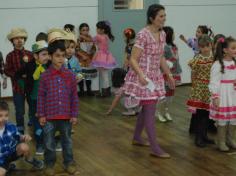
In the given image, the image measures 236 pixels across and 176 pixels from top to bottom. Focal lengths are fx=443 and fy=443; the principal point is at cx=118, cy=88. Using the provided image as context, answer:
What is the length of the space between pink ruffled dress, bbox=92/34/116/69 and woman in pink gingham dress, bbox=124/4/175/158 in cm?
302

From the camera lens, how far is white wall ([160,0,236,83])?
326 inches

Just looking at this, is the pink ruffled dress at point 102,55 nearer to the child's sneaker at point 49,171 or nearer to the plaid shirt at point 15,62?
the plaid shirt at point 15,62

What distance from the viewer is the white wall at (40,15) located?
7.05 meters

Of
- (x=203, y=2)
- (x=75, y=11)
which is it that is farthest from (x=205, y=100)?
(x=203, y=2)

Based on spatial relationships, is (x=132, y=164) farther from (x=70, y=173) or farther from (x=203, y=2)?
(x=203, y=2)

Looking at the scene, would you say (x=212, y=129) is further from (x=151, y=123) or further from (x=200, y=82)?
(x=151, y=123)

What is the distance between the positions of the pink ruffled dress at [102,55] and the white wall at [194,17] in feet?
4.98

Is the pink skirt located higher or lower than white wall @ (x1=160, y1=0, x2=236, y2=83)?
lower

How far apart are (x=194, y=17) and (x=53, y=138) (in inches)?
210

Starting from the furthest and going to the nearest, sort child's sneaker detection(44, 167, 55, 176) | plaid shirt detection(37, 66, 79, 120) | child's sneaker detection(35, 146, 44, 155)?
child's sneaker detection(35, 146, 44, 155) < child's sneaker detection(44, 167, 55, 176) < plaid shirt detection(37, 66, 79, 120)

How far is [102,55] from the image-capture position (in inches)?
288

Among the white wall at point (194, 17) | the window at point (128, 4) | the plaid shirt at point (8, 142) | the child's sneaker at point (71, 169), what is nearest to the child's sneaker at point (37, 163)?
the child's sneaker at point (71, 169)

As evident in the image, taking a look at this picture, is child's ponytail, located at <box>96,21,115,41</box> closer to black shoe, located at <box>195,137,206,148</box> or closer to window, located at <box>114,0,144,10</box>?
window, located at <box>114,0,144,10</box>

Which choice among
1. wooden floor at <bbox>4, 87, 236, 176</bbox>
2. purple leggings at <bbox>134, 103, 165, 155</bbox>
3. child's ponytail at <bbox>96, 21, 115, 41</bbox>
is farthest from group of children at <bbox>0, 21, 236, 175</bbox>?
child's ponytail at <bbox>96, 21, 115, 41</bbox>
